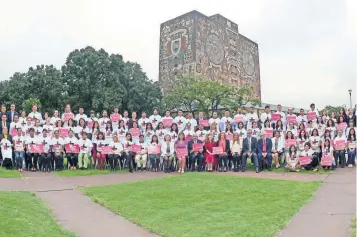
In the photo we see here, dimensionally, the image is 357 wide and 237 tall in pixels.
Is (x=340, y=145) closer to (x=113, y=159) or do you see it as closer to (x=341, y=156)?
(x=341, y=156)

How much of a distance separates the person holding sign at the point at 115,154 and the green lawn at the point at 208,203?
3272 mm

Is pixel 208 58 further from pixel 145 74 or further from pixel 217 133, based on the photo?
pixel 217 133

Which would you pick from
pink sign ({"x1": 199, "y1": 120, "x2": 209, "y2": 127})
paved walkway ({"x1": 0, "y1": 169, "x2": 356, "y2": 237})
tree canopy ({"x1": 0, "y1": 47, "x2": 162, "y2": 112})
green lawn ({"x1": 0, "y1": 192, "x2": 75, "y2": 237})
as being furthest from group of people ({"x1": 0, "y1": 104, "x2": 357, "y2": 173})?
tree canopy ({"x1": 0, "y1": 47, "x2": 162, "y2": 112})

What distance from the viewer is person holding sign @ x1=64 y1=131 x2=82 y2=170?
44.4 feet

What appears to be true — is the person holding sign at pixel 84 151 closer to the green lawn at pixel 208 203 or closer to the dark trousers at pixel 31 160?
the dark trousers at pixel 31 160

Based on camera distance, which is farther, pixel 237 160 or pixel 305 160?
pixel 237 160

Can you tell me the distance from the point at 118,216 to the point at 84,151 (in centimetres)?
692

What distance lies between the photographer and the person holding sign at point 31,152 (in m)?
13.2

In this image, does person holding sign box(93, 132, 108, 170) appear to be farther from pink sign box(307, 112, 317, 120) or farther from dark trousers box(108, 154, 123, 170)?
pink sign box(307, 112, 317, 120)

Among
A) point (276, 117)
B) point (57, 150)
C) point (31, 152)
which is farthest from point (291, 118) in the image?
point (31, 152)

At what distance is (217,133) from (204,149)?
971mm

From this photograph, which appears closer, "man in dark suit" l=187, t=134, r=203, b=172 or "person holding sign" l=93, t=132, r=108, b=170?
"man in dark suit" l=187, t=134, r=203, b=172

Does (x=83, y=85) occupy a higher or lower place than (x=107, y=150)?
higher

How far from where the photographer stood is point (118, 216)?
23.6 ft
